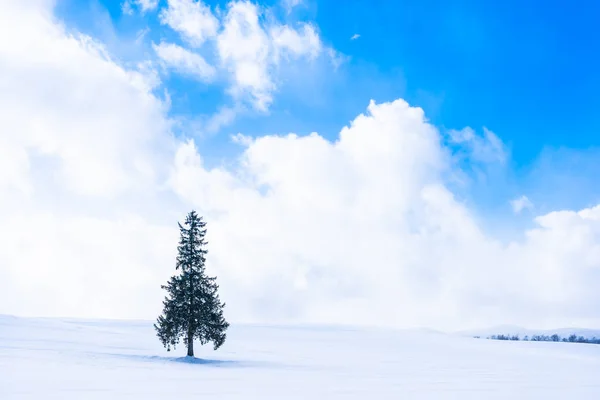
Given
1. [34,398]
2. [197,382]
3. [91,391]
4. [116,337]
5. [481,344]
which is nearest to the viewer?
[34,398]

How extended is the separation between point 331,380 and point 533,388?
992cm

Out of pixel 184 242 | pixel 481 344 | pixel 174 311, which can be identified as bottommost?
pixel 481 344

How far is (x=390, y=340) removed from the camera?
70.4 metres

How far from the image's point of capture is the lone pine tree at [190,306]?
115 ft

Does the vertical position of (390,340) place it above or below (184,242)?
below

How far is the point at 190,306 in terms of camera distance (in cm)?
3544

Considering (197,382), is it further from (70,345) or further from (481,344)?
(481,344)

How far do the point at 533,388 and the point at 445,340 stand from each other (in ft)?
173

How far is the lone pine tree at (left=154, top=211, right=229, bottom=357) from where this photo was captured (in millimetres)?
35062

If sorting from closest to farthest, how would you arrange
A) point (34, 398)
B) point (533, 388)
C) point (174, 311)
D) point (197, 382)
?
point (34, 398)
point (197, 382)
point (533, 388)
point (174, 311)

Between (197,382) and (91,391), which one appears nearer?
(91,391)

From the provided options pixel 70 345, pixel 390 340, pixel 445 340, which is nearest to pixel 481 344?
pixel 445 340

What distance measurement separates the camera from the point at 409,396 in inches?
746

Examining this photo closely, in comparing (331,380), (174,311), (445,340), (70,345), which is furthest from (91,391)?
(445,340)
